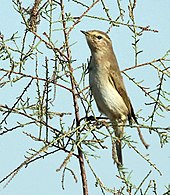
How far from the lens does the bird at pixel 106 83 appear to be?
15.1ft

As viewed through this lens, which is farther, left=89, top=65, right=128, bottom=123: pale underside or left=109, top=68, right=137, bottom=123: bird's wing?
left=109, top=68, right=137, bottom=123: bird's wing

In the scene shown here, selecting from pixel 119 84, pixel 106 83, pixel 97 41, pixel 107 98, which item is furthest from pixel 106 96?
pixel 97 41

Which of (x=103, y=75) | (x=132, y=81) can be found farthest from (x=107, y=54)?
(x=132, y=81)

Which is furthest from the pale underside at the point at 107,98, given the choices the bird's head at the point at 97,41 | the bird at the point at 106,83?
the bird's head at the point at 97,41

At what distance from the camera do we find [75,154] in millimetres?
2979

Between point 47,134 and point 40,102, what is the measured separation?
336 mm

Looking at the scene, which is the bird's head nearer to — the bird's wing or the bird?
the bird

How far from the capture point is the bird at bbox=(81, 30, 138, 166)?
15.1 ft

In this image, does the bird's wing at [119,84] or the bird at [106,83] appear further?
the bird's wing at [119,84]

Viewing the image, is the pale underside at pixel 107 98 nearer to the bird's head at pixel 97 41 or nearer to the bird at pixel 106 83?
the bird at pixel 106 83

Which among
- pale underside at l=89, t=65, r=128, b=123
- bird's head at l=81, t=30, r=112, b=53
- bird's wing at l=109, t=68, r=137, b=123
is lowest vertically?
pale underside at l=89, t=65, r=128, b=123

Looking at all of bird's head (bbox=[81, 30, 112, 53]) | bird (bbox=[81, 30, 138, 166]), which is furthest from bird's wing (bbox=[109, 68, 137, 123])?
bird's head (bbox=[81, 30, 112, 53])

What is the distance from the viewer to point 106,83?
475cm

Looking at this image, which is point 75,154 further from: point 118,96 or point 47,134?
point 118,96
